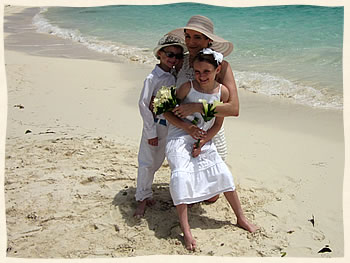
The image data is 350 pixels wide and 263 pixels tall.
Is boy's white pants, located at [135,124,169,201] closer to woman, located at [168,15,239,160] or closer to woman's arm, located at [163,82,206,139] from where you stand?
woman's arm, located at [163,82,206,139]

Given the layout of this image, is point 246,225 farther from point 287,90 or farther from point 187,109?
point 287,90

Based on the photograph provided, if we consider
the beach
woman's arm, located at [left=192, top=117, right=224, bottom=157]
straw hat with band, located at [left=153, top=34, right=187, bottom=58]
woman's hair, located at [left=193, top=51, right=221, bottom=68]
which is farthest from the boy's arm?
the beach

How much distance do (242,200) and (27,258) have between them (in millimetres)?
2105

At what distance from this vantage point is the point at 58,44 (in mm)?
12914

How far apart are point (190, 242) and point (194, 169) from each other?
2.00 ft

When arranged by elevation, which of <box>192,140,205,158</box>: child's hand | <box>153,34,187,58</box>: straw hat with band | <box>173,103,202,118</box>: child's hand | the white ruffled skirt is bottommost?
the white ruffled skirt

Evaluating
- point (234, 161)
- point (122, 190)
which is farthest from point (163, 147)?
point (234, 161)

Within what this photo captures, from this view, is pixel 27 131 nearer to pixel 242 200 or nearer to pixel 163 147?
pixel 163 147

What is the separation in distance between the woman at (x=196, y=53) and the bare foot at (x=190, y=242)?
1.03m

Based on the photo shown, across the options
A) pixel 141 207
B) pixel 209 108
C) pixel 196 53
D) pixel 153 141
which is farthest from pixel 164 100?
pixel 141 207

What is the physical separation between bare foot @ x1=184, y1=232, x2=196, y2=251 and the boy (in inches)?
24.5

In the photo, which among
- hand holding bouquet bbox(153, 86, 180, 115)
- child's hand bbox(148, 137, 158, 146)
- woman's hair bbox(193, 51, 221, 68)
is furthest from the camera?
child's hand bbox(148, 137, 158, 146)

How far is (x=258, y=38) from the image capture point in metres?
12.9

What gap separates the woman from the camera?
3342mm
